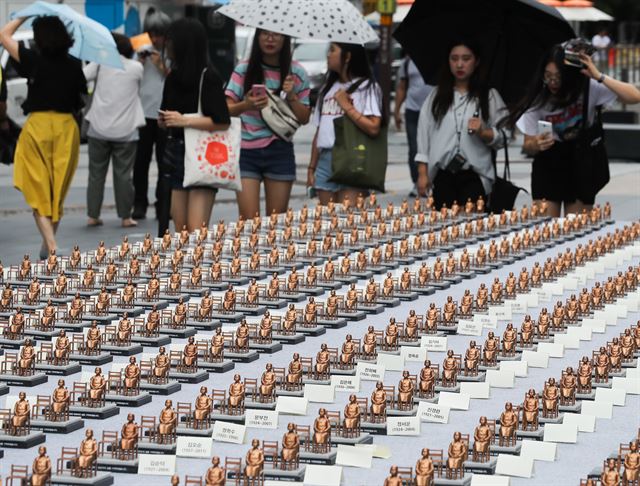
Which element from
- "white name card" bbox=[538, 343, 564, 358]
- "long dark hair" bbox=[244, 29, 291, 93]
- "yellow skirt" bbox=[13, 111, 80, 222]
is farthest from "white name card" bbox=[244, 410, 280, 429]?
"yellow skirt" bbox=[13, 111, 80, 222]

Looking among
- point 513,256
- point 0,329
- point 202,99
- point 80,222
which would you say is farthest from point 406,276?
point 80,222

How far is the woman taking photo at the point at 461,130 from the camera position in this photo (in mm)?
10484

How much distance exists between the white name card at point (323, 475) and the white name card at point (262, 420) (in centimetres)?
48

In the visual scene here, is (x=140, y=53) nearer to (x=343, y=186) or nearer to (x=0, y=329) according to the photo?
(x=343, y=186)

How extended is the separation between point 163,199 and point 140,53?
473 cm

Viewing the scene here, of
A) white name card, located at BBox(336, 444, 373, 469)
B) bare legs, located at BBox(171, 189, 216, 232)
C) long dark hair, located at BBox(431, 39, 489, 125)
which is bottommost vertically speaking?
bare legs, located at BBox(171, 189, 216, 232)

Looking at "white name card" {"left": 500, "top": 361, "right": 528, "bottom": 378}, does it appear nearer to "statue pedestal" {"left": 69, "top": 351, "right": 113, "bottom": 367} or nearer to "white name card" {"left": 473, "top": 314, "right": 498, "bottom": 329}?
"white name card" {"left": 473, "top": 314, "right": 498, "bottom": 329}

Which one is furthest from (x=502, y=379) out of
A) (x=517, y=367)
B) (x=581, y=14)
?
(x=581, y=14)

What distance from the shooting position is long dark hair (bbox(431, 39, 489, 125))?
10.5m

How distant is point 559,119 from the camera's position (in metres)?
10.5

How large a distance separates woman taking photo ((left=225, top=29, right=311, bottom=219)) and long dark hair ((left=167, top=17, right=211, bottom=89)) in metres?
0.77

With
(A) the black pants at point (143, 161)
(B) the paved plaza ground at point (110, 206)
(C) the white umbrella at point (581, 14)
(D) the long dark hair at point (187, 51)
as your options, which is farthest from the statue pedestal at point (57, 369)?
(C) the white umbrella at point (581, 14)

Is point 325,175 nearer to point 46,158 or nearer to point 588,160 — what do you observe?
point 46,158

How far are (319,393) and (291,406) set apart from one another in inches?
7.3
